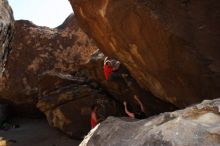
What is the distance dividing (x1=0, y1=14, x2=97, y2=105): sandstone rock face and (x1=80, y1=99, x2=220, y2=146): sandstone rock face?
57.6ft

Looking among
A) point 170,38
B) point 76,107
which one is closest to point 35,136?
point 76,107

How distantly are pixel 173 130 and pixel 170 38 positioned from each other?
20.4 feet

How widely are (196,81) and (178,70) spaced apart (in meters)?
0.63

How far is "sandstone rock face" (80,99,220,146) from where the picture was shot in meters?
4.14

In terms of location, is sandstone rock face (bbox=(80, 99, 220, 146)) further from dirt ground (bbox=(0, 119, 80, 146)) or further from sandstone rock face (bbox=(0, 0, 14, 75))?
dirt ground (bbox=(0, 119, 80, 146))

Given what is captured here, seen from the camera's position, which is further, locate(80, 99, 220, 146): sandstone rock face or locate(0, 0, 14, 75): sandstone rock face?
locate(0, 0, 14, 75): sandstone rock face

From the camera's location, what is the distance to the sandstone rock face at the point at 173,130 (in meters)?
4.14

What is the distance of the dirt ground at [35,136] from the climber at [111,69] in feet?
13.0

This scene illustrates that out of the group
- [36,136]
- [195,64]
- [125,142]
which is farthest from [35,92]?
[125,142]

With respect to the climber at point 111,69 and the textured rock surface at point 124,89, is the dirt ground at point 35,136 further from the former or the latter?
the climber at point 111,69

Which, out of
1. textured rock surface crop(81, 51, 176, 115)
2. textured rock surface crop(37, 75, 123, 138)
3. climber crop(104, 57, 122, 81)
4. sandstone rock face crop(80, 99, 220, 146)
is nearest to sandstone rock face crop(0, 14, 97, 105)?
textured rock surface crop(81, 51, 176, 115)

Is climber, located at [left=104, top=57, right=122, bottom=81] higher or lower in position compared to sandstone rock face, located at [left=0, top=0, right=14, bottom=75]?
lower

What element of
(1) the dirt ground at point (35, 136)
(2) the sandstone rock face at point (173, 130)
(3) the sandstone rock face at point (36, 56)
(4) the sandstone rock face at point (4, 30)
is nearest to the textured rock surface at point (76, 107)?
(1) the dirt ground at point (35, 136)

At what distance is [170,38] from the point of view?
33.7 ft
